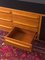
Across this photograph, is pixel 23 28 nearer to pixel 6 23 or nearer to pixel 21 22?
pixel 21 22

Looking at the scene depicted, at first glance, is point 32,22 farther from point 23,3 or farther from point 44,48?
point 44,48

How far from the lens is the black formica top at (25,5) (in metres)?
1.43

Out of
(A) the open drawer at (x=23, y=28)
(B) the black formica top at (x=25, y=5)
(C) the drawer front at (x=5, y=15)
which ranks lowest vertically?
(A) the open drawer at (x=23, y=28)

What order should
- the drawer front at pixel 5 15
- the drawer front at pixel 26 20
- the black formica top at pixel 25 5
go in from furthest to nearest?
the drawer front at pixel 5 15, the drawer front at pixel 26 20, the black formica top at pixel 25 5

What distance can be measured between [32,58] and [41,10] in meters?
0.58

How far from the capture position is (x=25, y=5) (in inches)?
58.1

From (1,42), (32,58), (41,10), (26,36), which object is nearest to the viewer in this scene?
(41,10)

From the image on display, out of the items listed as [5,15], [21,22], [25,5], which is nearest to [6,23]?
[5,15]

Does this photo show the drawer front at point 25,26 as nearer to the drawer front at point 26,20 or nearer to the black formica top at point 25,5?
the drawer front at point 26,20

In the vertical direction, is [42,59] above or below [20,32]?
below

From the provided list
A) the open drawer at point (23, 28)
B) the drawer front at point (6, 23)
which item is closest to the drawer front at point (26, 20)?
the open drawer at point (23, 28)

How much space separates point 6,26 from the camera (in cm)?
182

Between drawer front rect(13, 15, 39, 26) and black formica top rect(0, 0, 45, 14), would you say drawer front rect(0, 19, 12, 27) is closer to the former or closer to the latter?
drawer front rect(13, 15, 39, 26)

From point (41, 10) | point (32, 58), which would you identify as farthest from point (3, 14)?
point (32, 58)
